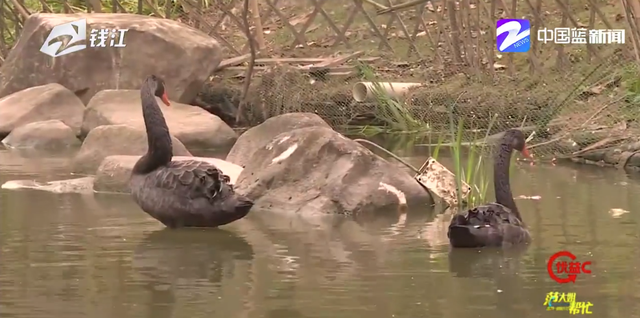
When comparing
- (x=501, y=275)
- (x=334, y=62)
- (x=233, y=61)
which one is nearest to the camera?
(x=501, y=275)

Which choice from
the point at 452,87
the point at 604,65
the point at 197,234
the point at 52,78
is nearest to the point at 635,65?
the point at 604,65

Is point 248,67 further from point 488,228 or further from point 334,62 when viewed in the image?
point 488,228

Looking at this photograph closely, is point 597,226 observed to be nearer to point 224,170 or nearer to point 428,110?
point 224,170

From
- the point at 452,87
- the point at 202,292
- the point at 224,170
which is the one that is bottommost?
the point at 202,292

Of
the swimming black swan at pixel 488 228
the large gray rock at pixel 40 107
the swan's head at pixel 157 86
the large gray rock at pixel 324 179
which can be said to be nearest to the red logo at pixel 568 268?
the swimming black swan at pixel 488 228

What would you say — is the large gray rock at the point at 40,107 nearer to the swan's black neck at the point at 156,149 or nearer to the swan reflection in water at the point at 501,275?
the swan's black neck at the point at 156,149

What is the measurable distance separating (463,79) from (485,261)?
7397mm

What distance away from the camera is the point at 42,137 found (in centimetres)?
1341

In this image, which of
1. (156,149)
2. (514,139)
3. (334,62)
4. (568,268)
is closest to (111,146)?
(156,149)

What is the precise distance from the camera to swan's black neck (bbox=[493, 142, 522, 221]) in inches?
292

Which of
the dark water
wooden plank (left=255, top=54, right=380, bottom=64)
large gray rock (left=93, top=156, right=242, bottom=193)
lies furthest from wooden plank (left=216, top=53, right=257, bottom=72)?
the dark water

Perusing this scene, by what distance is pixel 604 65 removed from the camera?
498 inches

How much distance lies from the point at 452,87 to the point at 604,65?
1.79m

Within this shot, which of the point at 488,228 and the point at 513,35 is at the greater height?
the point at 513,35
